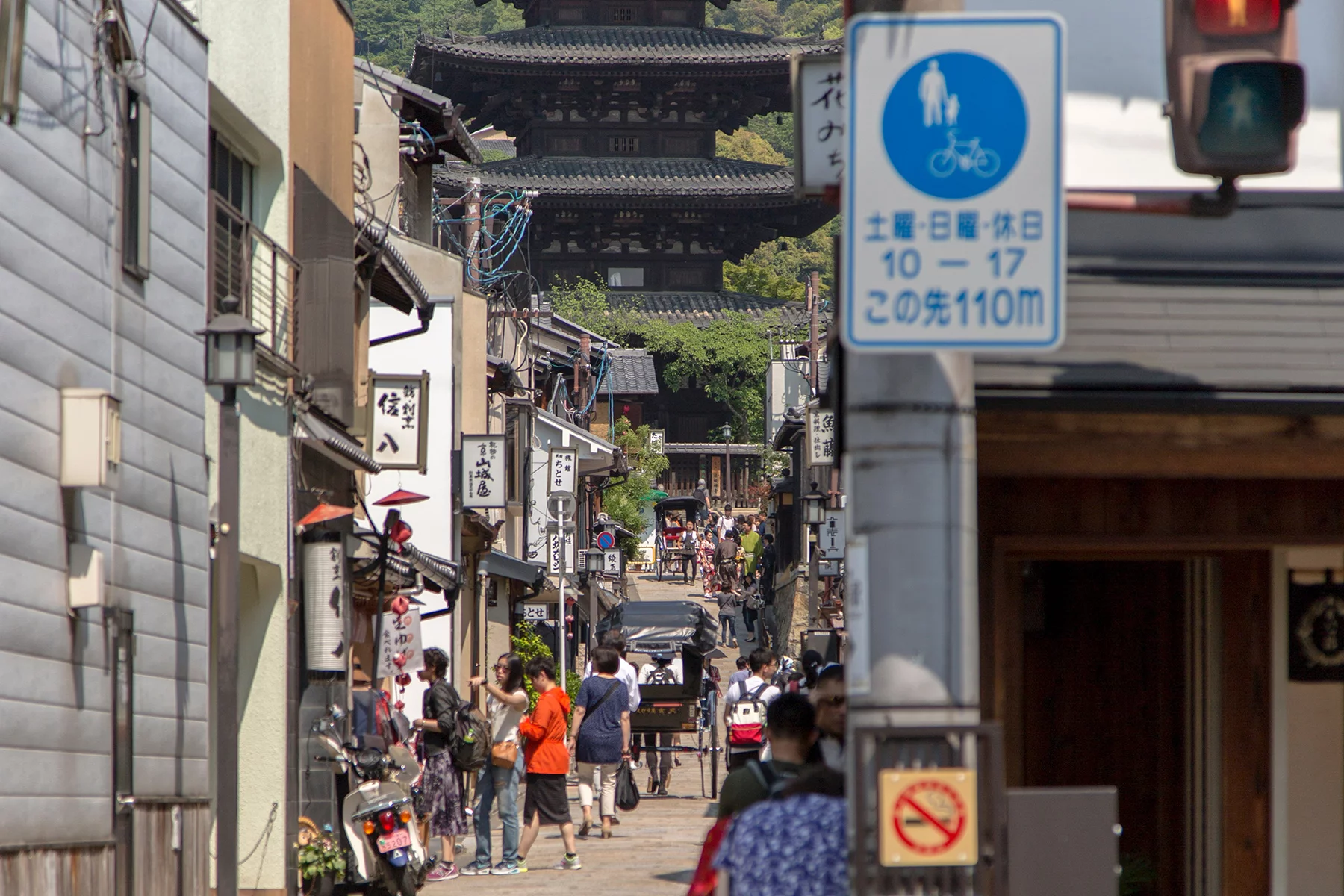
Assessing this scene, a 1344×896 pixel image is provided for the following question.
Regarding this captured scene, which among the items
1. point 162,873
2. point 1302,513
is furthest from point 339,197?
point 1302,513

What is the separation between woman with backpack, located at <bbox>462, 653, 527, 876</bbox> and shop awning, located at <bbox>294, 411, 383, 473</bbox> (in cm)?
232

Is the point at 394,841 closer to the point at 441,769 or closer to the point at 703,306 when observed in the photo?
the point at 441,769

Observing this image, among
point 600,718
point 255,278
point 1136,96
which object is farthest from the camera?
point 600,718

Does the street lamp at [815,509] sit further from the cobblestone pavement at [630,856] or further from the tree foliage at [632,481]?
the tree foliage at [632,481]

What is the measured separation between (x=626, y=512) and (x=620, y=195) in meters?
10.1

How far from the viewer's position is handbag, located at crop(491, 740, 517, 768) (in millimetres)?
14234

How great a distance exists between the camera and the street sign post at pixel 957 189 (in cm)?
484

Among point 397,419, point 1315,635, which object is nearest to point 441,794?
point 397,419

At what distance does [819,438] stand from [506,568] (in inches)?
245

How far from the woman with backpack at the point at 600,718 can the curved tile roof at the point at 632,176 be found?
38445 mm

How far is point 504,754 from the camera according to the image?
46.8 ft

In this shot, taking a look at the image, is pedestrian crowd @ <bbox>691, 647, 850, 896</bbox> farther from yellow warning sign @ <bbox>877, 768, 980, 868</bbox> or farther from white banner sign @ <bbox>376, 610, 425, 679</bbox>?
white banner sign @ <bbox>376, 610, 425, 679</bbox>

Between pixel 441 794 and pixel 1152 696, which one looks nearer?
pixel 1152 696

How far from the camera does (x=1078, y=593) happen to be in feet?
31.4
